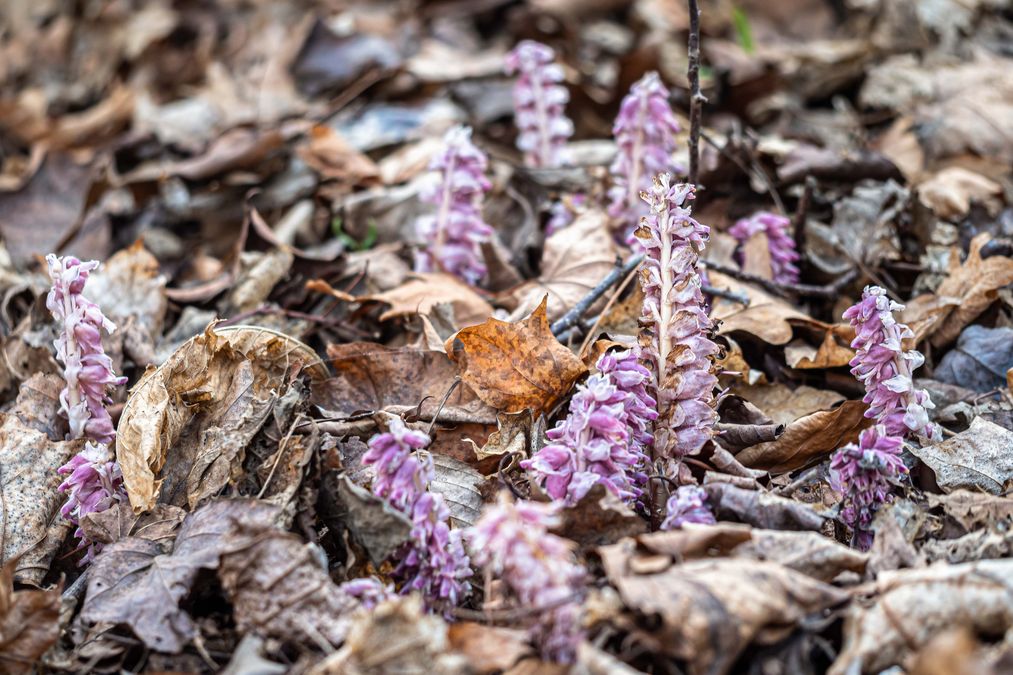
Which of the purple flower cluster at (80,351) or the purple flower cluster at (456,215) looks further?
the purple flower cluster at (456,215)

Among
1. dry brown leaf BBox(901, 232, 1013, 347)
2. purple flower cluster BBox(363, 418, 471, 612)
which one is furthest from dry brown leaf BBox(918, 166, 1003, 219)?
purple flower cluster BBox(363, 418, 471, 612)

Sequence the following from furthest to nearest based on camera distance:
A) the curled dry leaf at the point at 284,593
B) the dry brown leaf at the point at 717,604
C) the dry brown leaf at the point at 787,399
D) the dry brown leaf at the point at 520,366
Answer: the dry brown leaf at the point at 787,399 → the dry brown leaf at the point at 520,366 → the curled dry leaf at the point at 284,593 → the dry brown leaf at the point at 717,604

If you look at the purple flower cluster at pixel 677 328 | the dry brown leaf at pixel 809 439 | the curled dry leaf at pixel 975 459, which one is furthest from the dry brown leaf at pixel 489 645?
the curled dry leaf at pixel 975 459

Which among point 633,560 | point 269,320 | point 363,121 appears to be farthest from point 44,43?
point 633,560

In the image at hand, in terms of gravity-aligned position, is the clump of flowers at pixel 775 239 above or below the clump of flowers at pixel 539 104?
below

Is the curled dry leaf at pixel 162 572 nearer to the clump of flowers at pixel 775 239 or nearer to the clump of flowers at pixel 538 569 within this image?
the clump of flowers at pixel 538 569

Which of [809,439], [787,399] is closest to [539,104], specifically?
[787,399]

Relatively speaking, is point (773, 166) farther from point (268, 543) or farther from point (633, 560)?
point (268, 543)

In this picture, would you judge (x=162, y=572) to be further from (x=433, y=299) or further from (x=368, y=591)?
(x=433, y=299)
